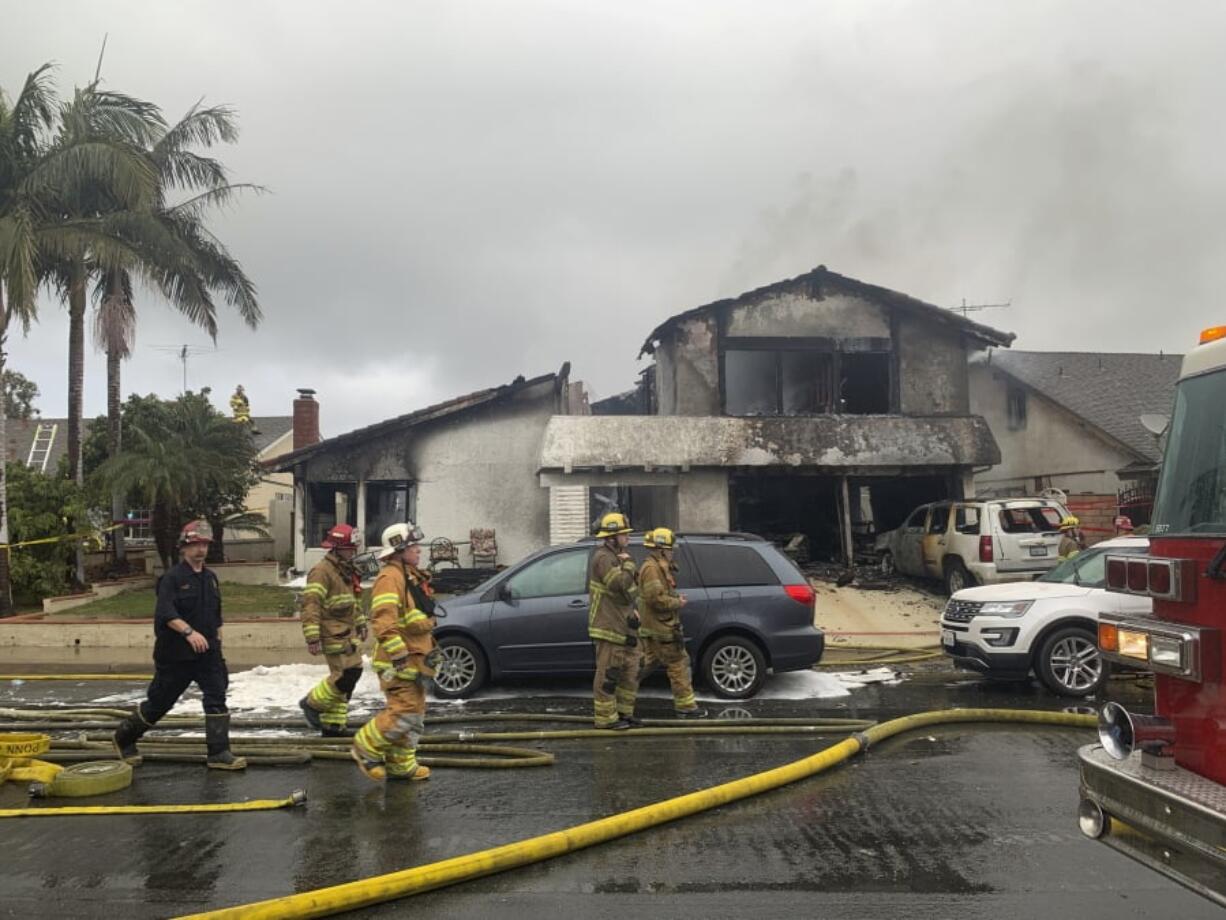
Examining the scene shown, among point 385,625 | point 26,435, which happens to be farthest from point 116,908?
point 26,435

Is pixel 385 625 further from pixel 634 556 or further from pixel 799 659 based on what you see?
pixel 799 659

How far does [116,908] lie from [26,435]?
36361 mm

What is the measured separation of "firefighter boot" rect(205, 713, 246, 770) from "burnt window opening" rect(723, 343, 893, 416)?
14173 millimetres

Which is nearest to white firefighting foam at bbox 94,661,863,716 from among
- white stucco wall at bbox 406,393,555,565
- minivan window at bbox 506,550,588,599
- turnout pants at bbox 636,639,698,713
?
turnout pants at bbox 636,639,698,713

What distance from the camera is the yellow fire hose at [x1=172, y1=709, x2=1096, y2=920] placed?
12.2 ft

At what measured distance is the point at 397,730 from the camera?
5.61 meters

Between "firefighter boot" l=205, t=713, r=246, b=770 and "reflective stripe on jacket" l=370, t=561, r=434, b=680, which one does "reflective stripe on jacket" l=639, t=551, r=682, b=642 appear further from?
"firefighter boot" l=205, t=713, r=246, b=770

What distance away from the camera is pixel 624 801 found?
5.31 metres

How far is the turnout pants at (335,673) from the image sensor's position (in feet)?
22.6

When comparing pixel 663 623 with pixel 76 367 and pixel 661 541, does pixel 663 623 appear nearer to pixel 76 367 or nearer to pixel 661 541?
pixel 661 541

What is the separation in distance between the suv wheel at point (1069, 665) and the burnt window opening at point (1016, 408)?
15352 millimetres

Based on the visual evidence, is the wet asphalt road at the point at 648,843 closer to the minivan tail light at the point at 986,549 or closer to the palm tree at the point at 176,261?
the minivan tail light at the point at 986,549

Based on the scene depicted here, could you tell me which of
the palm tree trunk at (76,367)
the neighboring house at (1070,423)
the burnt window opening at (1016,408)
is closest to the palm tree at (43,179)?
the palm tree trunk at (76,367)

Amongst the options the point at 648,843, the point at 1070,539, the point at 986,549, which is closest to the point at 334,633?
the point at 648,843
